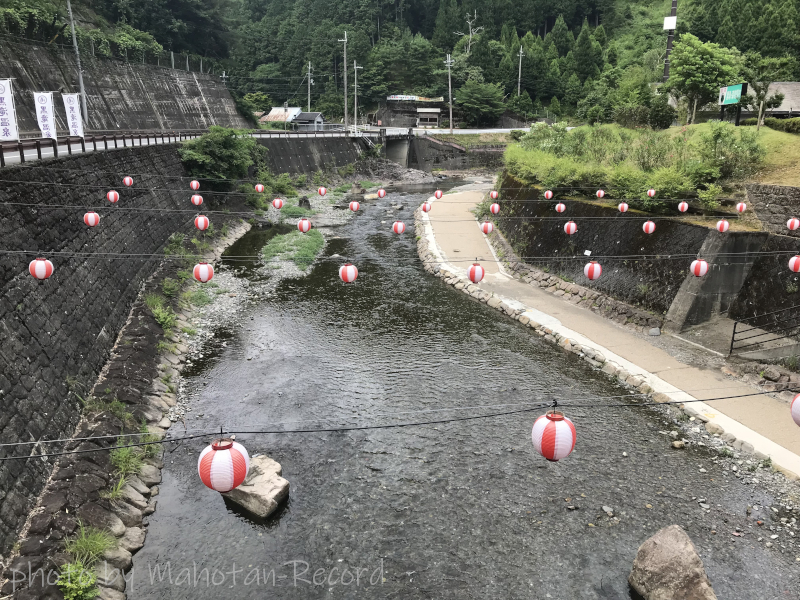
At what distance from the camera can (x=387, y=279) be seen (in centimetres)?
2088

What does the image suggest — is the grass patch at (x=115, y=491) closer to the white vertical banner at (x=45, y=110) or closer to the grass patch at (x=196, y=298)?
the grass patch at (x=196, y=298)

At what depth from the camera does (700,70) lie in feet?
79.9

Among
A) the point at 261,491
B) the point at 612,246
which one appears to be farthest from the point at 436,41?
the point at 261,491

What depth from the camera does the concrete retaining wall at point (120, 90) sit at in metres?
28.7

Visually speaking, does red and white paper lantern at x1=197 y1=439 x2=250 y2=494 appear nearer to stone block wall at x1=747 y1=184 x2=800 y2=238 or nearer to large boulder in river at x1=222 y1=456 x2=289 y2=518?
large boulder in river at x1=222 y1=456 x2=289 y2=518

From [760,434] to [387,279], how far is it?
44.6 feet

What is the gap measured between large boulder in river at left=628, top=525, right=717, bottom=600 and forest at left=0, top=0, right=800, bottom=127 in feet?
97.7

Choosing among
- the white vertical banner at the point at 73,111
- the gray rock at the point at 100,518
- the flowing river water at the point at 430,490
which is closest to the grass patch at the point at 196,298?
the flowing river water at the point at 430,490

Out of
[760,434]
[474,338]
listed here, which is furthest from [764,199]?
[474,338]

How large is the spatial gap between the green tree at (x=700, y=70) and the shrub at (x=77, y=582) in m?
28.7

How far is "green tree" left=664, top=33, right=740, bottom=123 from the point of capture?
79.4ft

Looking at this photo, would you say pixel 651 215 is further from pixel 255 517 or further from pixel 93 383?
pixel 93 383

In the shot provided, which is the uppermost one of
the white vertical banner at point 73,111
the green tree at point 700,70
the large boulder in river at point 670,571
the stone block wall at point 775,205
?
the green tree at point 700,70

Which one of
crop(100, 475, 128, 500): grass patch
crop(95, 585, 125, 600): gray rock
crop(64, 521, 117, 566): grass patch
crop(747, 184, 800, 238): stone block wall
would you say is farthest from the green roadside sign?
crop(95, 585, 125, 600): gray rock
